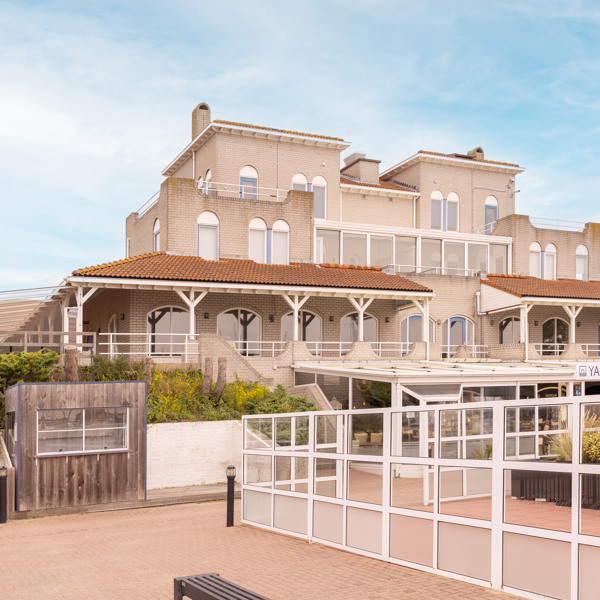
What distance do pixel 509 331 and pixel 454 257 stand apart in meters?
4.55

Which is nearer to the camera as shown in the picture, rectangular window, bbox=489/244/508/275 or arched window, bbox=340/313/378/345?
arched window, bbox=340/313/378/345

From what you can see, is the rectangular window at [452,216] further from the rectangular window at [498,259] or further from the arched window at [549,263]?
the arched window at [549,263]

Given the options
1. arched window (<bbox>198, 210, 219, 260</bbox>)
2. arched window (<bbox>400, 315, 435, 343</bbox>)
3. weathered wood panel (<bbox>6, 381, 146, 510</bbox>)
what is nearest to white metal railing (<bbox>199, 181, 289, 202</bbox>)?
arched window (<bbox>198, 210, 219, 260</bbox>)

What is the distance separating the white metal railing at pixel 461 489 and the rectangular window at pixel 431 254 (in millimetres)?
23289

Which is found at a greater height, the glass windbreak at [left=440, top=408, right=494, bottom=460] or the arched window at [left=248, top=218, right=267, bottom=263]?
the arched window at [left=248, top=218, right=267, bottom=263]

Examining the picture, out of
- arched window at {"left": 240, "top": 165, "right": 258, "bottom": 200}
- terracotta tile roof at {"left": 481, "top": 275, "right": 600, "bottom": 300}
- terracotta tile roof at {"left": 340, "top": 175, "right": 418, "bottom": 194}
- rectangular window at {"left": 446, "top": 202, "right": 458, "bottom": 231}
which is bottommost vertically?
terracotta tile roof at {"left": 481, "top": 275, "right": 600, "bottom": 300}

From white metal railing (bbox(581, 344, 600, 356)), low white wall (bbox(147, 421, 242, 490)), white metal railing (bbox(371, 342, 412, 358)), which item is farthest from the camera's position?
white metal railing (bbox(581, 344, 600, 356))

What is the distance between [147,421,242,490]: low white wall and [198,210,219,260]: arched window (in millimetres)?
12057

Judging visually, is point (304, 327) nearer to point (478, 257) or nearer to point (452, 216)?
point (478, 257)

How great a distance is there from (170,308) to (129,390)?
463 inches

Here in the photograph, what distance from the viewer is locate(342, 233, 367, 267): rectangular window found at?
1318 inches

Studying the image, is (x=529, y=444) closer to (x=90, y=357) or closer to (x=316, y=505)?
(x=316, y=505)

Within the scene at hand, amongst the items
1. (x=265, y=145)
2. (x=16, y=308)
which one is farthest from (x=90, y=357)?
(x=265, y=145)

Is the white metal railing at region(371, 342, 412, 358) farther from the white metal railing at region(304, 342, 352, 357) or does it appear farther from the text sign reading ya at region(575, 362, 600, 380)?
the text sign reading ya at region(575, 362, 600, 380)
